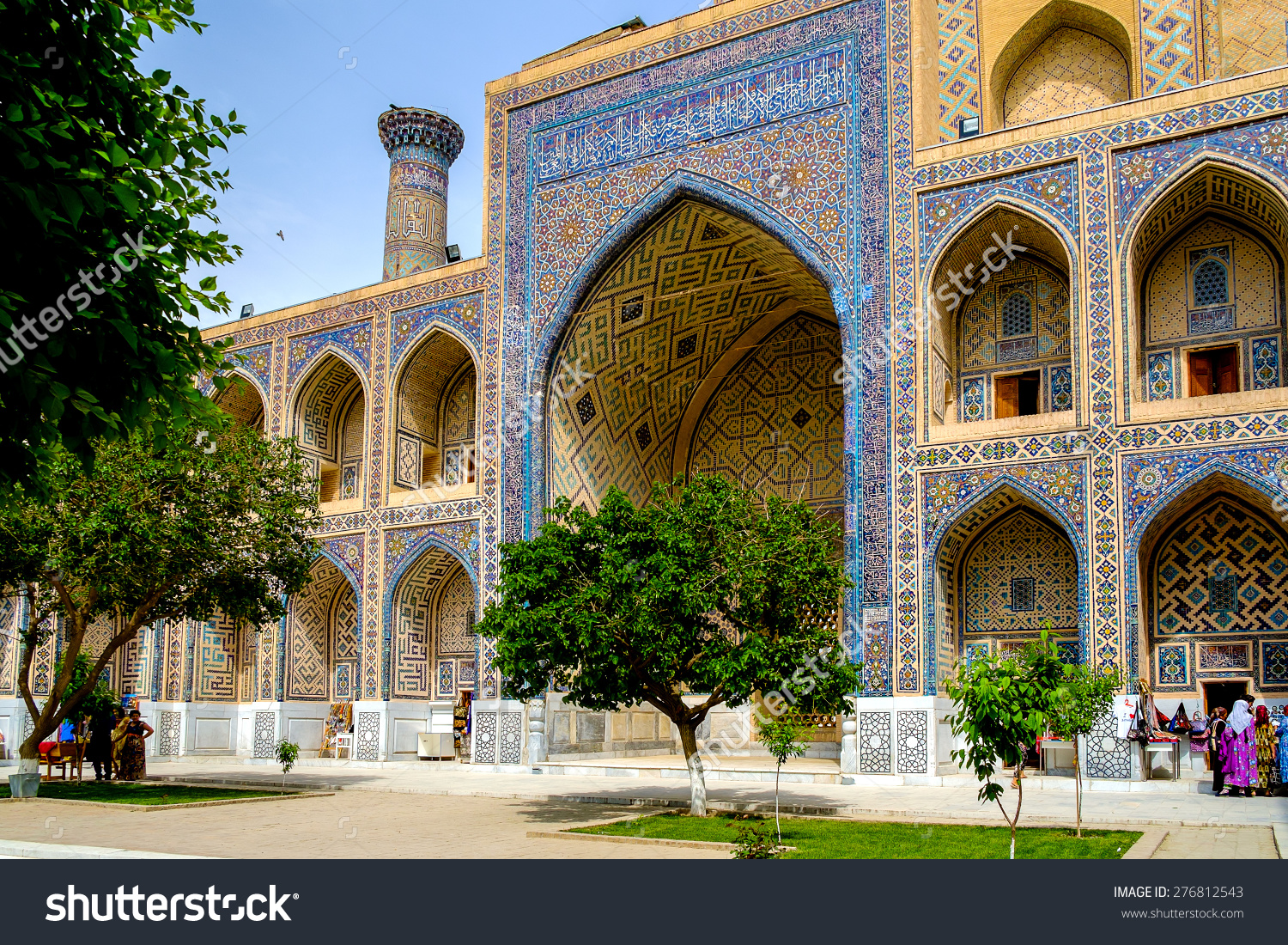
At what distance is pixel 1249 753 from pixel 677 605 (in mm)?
6272

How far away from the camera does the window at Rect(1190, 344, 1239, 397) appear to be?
1469 centimetres

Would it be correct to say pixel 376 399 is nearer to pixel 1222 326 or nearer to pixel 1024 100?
pixel 1024 100

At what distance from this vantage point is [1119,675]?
13.0 metres

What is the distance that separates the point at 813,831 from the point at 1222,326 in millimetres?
8842

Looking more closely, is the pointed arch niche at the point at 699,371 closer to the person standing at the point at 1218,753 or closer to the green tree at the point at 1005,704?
the person standing at the point at 1218,753

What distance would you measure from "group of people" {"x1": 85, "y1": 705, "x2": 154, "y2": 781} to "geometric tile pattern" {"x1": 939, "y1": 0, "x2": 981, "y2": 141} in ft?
43.9

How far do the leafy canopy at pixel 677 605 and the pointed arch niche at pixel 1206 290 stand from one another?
5.40m

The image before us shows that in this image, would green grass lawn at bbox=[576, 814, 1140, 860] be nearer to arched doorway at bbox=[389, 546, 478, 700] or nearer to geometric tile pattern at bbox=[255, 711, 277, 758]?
arched doorway at bbox=[389, 546, 478, 700]

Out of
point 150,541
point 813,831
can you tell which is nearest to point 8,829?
point 150,541

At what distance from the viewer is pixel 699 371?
2034 centimetres

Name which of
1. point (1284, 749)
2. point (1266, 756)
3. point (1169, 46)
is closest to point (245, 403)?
point (1169, 46)

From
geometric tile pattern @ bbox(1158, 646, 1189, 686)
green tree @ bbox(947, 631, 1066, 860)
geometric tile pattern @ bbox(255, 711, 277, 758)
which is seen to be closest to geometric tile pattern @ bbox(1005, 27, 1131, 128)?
geometric tile pattern @ bbox(1158, 646, 1189, 686)

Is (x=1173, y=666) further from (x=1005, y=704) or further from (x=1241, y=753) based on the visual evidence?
(x=1005, y=704)

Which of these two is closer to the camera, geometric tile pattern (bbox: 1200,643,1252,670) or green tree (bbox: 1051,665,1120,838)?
green tree (bbox: 1051,665,1120,838)
